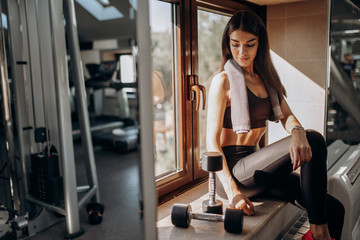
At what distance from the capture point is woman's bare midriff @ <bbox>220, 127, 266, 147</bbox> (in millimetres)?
1420

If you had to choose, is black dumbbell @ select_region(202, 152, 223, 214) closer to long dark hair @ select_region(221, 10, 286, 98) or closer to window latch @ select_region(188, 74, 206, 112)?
window latch @ select_region(188, 74, 206, 112)

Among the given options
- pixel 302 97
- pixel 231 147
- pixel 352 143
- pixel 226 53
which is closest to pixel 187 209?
pixel 231 147

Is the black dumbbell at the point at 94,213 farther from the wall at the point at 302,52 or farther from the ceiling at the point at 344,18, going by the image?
the ceiling at the point at 344,18

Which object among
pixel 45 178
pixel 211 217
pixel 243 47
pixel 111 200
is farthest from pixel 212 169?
pixel 45 178

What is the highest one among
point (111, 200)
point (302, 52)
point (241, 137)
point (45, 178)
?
point (302, 52)

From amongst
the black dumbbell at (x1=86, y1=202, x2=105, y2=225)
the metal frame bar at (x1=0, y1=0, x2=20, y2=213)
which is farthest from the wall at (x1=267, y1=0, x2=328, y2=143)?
the metal frame bar at (x1=0, y1=0, x2=20, y2=213)

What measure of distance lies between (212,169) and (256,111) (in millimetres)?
350

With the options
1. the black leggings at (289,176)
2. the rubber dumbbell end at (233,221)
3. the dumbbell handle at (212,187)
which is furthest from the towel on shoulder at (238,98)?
the rubber dumbbell end at (233,221)

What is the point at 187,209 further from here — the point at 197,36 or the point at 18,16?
the point at 18,16

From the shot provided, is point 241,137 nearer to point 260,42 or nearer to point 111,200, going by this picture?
point 260,42

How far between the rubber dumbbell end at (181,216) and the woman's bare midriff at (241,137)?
1.06 feet

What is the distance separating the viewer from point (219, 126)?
139cm

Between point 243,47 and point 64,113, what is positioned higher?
point 243,47

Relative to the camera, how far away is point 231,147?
4.74ft
